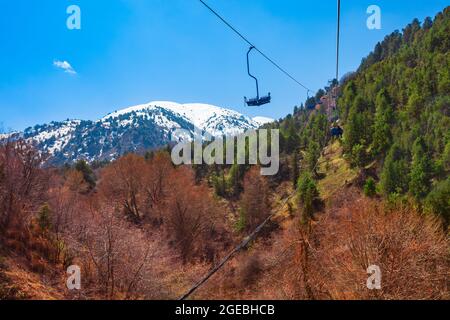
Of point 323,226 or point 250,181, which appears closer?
point 323,226

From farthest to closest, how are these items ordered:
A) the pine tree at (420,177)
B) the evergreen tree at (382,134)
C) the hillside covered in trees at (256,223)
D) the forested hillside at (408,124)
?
the evergreen tree at (382,134) → the forested hillside at (408,124) → the pine tree at (420,177) → the hillside covered in trees at (256,223)

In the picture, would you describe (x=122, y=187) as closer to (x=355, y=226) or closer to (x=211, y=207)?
(x=211, y=207)

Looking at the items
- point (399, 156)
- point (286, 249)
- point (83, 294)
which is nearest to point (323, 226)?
point (286, 249)

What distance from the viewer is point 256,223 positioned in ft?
196

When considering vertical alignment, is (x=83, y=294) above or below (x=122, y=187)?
below

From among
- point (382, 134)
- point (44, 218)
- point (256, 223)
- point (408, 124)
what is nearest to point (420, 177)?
point (382, 134)

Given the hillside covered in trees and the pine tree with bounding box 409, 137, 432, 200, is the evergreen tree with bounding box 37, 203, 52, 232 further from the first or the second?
the pine tree with bounding box 409, 137, 432, 200

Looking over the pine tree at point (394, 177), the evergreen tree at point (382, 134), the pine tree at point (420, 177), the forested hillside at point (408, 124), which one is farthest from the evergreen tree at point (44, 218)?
the evergreen tree at point (382, 134)

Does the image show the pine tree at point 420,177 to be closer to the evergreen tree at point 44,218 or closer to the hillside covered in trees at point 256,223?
the hillside covered in trees at point 256,223

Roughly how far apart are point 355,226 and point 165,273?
18297 mm

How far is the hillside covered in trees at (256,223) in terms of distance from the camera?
22141 mm

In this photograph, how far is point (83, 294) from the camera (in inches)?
777

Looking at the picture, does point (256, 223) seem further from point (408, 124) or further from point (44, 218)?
point (408, 124)
